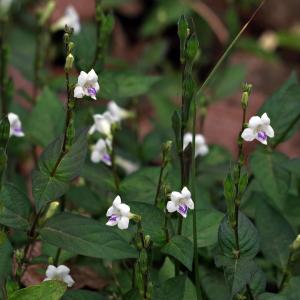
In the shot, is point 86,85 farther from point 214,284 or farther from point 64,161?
point 214,284

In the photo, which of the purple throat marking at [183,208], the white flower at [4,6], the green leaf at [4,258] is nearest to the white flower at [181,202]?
the purple throat marking at [183,208]

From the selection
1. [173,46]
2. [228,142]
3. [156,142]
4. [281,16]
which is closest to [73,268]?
[156,142]

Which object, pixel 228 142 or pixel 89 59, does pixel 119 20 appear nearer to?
pixel 228 142

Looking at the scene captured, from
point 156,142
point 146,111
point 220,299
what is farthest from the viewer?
point 146,111

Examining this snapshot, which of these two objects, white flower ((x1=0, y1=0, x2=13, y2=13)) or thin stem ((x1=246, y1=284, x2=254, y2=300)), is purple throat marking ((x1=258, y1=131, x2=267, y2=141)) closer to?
thin stem ((x1=246, y1=284, x2=254, y2=300))

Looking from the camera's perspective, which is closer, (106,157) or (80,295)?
(80,295)

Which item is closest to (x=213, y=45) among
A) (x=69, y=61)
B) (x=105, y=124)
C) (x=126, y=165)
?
(x=126, y=165)
